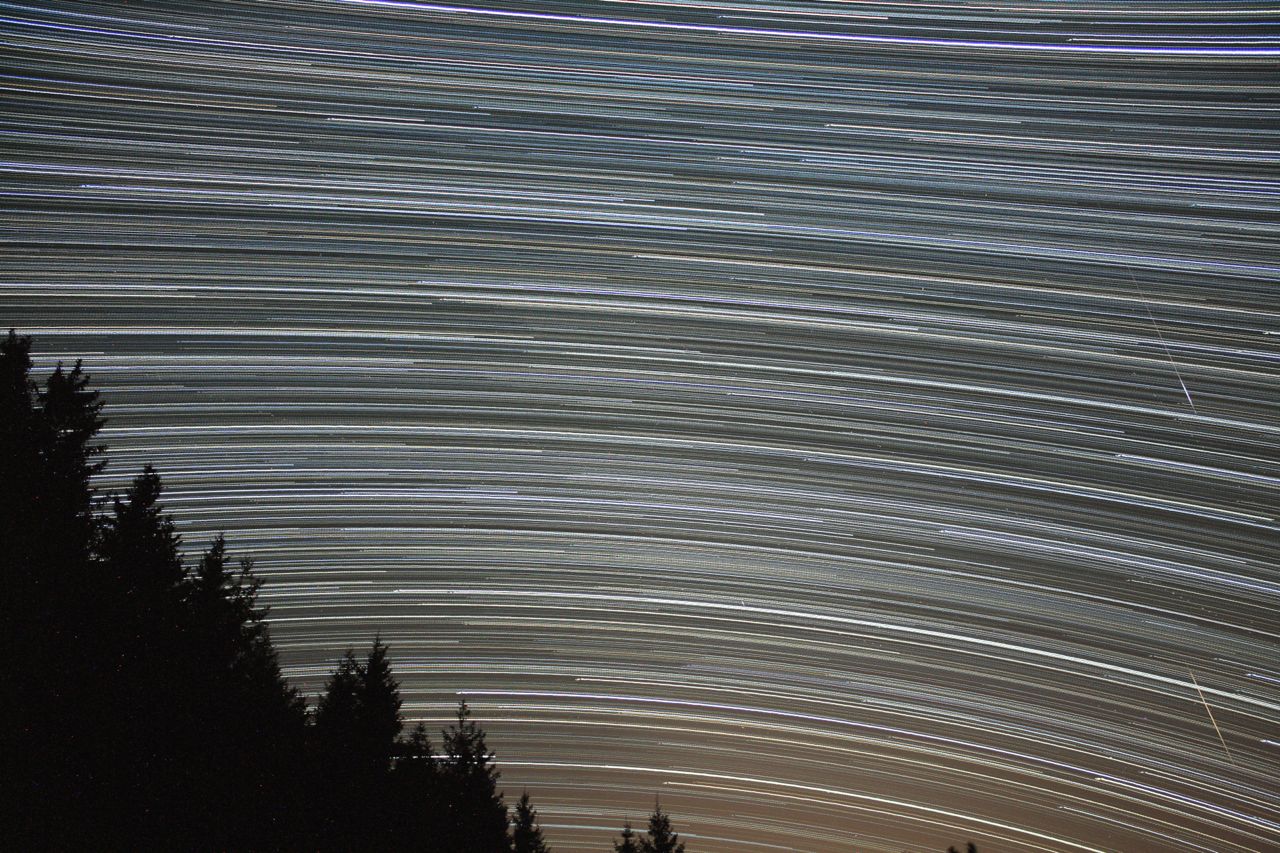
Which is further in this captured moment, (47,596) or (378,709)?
(378,709)

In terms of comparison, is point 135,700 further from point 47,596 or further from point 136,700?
point 47,596

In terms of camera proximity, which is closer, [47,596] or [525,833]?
[47,596]

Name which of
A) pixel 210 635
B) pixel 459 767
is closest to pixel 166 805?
pixel 210 635

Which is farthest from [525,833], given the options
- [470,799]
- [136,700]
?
[136,700]

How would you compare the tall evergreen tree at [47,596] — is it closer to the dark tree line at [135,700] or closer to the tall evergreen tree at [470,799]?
the dark tree line at [135,700]

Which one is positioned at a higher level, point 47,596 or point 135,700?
point 47,596

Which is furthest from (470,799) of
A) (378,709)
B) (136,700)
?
(136,700)

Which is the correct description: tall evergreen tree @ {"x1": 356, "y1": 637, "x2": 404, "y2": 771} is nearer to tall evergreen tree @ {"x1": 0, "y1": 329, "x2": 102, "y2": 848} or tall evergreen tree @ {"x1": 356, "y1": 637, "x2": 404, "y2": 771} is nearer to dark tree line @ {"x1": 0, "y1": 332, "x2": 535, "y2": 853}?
dark tree line @ {"x1": 0, "y1": 332, "x2": 535, "y2": 853}

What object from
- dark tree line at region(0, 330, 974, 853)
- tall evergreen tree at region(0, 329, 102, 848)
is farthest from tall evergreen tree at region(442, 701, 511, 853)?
tall evergreen tree at region(0, 329, 102, 848)

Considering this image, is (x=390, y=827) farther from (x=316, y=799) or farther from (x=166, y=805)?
(x=166, y=805)

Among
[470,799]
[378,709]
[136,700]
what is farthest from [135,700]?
[470,799]
